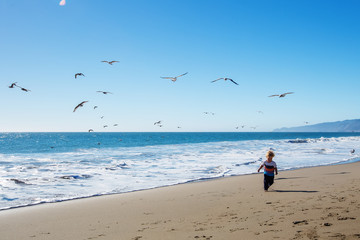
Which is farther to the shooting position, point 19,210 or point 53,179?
point 53,179

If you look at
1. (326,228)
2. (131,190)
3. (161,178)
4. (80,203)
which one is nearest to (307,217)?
(326,228)

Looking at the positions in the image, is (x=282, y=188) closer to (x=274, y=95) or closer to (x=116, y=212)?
(x=274, y=95)

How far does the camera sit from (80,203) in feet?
27.4

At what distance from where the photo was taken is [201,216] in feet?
19.8

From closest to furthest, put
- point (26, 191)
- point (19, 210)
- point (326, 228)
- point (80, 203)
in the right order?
point (326, 228), point (19, 210), point (80, 203), point (26, 191)

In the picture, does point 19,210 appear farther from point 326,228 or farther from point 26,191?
point 326,228

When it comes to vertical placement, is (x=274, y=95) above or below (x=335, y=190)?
above

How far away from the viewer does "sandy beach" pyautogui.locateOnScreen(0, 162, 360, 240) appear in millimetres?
4648

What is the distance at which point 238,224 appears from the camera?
510 cm

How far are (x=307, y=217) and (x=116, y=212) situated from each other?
4.35 metres

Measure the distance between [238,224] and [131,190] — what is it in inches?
248

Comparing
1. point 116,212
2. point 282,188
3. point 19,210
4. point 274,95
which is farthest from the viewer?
point 274,95

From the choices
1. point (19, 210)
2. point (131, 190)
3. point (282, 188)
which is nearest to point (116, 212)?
point (19, 210)

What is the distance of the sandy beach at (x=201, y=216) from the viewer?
465cm
